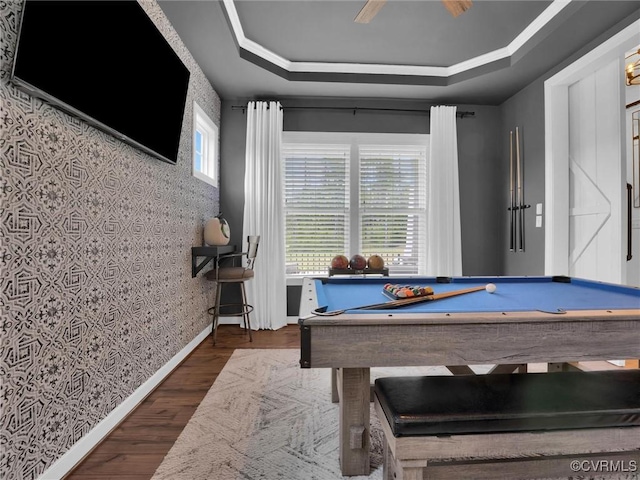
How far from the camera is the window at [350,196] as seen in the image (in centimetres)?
403

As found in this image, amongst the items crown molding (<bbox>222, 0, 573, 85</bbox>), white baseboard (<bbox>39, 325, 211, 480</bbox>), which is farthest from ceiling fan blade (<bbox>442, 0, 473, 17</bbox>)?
white baseboard (<bbox>39, 325, 211, 480</bbox>)

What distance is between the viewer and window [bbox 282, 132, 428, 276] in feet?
13.2

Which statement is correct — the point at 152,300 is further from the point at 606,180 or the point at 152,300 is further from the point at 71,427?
the point at 606,180

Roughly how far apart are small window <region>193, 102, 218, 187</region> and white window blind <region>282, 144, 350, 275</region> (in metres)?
0.83

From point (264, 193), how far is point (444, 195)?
2138 millimetres

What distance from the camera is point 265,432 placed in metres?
1.73

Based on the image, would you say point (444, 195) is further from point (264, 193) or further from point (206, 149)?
point (206, 149)

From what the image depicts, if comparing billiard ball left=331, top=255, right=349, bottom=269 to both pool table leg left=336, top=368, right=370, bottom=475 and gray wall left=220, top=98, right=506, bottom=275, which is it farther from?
pool table leg left=336, top=368, right=370, bottom=475

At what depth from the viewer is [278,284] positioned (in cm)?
381

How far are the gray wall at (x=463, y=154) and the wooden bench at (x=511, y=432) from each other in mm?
3061

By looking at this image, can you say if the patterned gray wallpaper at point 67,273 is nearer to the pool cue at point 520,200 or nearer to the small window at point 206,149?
the small window at point 206,149

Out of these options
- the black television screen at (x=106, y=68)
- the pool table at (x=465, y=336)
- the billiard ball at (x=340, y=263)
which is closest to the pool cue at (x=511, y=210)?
the billiard ball at (x=340, y=263)

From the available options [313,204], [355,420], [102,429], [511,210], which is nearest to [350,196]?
[313,204]

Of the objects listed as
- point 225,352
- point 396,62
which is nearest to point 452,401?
point 225,352
